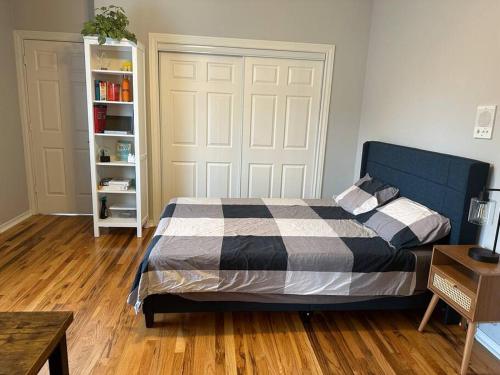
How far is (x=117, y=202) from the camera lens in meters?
3.81

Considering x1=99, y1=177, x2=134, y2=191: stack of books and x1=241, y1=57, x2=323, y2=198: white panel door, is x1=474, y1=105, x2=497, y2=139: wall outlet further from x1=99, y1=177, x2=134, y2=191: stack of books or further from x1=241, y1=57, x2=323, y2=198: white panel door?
x1=99, y1=177, x2=134, y2=191: stack of books

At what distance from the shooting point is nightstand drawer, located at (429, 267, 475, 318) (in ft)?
5.59

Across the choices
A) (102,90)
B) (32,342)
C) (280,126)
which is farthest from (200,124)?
(32,342)

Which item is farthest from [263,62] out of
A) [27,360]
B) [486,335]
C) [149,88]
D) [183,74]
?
[27,360]

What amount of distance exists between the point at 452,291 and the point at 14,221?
4.25 meters

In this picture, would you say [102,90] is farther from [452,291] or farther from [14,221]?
[452,291]

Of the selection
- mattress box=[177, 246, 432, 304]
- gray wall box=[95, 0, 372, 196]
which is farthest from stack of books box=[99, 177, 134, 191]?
mattress box=[177, 246, 432, 304]

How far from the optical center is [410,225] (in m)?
2.21

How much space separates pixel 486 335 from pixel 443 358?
1.22ft

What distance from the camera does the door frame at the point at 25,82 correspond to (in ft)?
→ 12.1

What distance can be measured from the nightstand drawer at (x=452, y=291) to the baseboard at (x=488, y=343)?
47cm

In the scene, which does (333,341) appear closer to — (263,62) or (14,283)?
(14,283)

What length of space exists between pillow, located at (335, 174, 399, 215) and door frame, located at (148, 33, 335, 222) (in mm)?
1063

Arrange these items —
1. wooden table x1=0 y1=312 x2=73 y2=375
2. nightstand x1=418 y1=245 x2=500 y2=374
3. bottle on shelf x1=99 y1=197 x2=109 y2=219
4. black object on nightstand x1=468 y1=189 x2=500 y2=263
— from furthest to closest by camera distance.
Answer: bottle on shelf x1=99 y1=197 x2=109 y2=219
black object on nightstand x1=468 y1=189 x2=500 y2=263
nightstand x1=418 y1=245 x2=500 y2=374
wooden table x1=0 y1=312 x2=73 y2=375
